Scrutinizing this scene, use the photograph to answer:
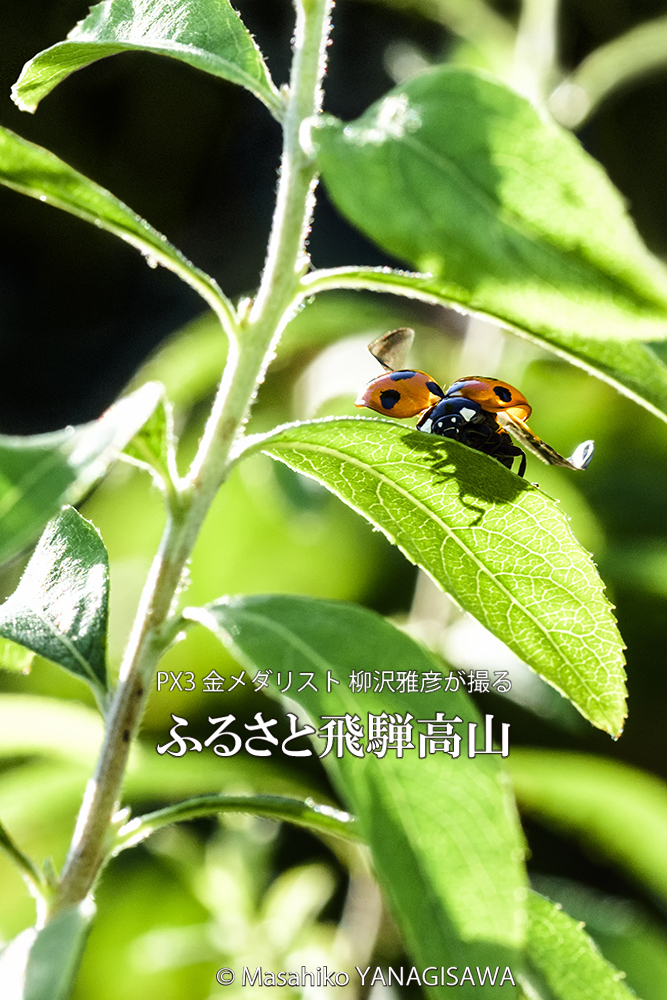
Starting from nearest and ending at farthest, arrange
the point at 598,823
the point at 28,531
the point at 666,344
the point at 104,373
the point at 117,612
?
1. the point at 28,531
2. the point at 666,344
3. the point at 598,823
4. the point at 117,612
5. the point at 104,373

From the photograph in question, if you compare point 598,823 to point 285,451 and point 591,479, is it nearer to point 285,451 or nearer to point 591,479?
point 591,479

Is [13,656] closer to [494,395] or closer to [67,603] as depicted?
[67,603]

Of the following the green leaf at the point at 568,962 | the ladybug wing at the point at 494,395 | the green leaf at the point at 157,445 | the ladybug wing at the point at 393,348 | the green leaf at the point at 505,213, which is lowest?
the green leaf at the point at 568,962

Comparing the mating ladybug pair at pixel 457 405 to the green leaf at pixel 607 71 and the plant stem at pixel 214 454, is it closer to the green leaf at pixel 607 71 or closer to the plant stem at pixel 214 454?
the plant stem at pixel 214 454

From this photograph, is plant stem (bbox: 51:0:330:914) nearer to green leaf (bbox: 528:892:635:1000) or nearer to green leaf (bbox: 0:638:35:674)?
green leaf (bbox: 0:638:35:674)

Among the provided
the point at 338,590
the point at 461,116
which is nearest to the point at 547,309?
the point at 461,116

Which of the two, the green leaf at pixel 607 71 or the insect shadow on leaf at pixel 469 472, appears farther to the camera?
the green leaf at pixel 607 71

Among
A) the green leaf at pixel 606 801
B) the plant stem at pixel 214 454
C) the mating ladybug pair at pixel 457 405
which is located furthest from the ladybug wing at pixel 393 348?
the green leaf at pixel 606 801

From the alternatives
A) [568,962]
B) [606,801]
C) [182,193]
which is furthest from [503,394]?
[182,193]

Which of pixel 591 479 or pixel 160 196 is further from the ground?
pixel 160 196
